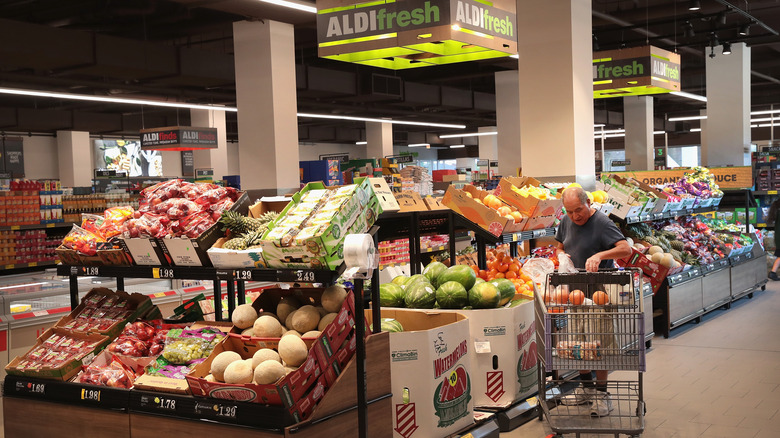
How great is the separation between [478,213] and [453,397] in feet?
6.45

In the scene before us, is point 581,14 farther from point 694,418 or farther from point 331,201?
point 331,201

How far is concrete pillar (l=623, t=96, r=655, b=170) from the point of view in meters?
21.9

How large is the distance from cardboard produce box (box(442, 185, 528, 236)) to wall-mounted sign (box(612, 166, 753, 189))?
22.0ft

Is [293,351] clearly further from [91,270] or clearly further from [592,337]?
[592,337]

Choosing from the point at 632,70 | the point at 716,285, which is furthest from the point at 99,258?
the point at 632,70

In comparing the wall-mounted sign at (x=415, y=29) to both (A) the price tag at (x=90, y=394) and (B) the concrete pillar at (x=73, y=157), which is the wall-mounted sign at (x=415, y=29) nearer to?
(A) the price tag at (x=90, y=394)

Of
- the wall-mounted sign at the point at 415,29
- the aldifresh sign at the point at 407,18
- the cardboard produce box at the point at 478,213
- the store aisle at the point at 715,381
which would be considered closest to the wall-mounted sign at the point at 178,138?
the wall-mounted sign at the point at 415,29

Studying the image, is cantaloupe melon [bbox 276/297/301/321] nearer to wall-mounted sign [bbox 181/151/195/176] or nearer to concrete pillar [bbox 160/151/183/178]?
concrete pillar [bbox 160/151/183/178]

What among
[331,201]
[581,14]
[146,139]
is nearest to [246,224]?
[331,201]

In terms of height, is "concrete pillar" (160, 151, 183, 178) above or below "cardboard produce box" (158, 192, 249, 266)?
above

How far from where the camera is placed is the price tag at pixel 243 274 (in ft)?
11.3

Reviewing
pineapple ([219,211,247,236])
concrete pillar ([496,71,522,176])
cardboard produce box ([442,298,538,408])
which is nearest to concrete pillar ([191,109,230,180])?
concrete pillar ([496,71,522,176])

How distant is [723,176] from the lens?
12.3 meters

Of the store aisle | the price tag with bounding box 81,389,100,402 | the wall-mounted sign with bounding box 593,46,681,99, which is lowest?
the store aisle
